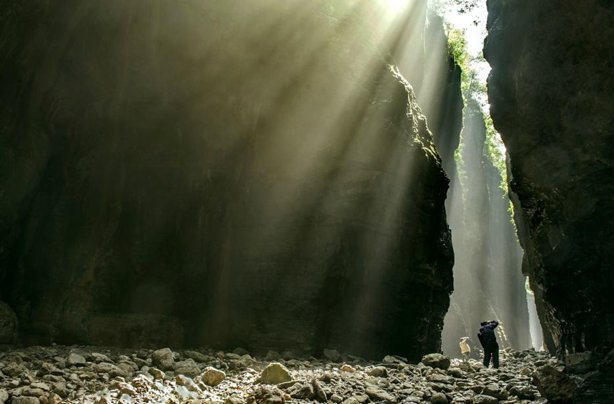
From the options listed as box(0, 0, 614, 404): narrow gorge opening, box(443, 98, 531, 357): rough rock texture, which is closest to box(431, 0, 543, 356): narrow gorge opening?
box(443, 98, 531, 357): rough rock texture

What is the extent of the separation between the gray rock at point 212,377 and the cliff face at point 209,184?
12.9ft

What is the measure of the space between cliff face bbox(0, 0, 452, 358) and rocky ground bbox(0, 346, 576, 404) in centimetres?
224

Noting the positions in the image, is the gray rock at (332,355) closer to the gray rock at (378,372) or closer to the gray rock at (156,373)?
the gray rock at (378,372)

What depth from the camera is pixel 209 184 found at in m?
13.0

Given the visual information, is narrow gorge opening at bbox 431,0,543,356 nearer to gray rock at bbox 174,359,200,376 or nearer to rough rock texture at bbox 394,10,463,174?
rough rock texture at bbox 394,10,463,174

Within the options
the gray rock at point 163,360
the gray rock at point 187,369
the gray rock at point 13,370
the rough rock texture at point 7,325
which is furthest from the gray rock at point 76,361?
the rough rock texture at point 7,325

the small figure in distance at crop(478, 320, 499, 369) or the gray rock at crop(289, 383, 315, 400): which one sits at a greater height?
the small figure in distance at crop(478, 320, 499, 369)

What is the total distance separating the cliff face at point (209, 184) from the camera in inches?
454

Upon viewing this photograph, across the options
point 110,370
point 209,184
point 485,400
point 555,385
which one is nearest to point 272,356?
point 110,370

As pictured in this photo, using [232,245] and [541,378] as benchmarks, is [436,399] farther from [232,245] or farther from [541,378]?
[232,245]

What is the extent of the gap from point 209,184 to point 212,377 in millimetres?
6234

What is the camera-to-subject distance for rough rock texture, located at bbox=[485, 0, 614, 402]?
675 cm

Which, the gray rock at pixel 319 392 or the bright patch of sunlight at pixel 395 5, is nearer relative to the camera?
the gray rock at pixel 319 392

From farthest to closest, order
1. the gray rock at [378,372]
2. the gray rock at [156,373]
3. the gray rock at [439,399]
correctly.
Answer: the gray rock at [378,372], the gray rock at [156,373], the gray rock at [439,399]
